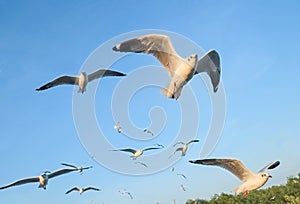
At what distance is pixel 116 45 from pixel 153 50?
1463mm

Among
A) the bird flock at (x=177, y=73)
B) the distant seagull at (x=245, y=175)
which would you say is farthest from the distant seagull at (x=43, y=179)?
the distant seagull at (x=245, y=175)

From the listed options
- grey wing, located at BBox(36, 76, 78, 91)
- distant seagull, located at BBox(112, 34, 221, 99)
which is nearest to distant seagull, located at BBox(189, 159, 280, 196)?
distant seagull, located at BBox(112, 34, 221, 99)

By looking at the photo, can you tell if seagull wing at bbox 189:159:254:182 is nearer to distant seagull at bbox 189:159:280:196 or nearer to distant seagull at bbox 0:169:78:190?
distant seagull at bbox 189:159:280:196

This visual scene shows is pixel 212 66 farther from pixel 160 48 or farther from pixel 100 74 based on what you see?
pixel 100 74

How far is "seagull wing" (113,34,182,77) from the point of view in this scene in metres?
9.98

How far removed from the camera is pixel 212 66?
12008 mm

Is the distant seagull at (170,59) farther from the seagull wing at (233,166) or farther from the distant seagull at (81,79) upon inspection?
the distant seagull at (81,79)

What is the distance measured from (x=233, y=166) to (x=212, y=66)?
294 centimetres

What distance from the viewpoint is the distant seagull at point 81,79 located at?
13.4m

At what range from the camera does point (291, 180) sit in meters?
51.2

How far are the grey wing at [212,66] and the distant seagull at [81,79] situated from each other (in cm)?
320

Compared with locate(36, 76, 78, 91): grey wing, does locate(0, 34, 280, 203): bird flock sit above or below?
below

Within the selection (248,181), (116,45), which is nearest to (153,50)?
(116,45)

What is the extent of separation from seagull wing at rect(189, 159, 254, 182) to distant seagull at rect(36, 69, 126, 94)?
4059 millimetres
